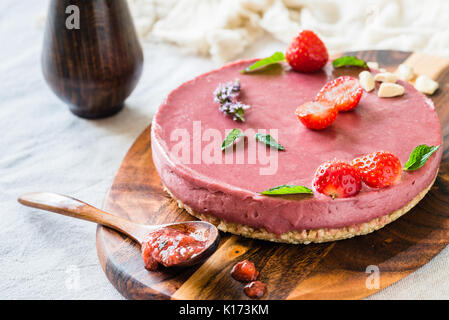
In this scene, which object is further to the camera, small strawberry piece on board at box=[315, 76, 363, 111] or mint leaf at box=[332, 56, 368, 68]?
mint leaf at box=[332, 56, 368, 68]

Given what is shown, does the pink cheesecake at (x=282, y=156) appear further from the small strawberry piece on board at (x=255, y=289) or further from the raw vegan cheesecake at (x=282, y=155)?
the small strawberry piece on board at (x=255, y=289)

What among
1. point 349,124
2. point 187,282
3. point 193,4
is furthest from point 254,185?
point 193,4

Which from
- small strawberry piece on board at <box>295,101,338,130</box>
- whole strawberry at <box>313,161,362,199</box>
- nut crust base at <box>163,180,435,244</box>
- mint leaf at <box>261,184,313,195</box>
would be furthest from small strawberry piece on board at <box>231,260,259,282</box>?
small strawberry piece on board at <box>295,101,338,130</box>

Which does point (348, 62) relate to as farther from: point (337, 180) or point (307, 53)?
point (337, 180)

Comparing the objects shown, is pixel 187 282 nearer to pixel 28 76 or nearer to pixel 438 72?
pixel 438 72

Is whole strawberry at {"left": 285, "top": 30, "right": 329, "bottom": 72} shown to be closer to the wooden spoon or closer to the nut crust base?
the nut crust base

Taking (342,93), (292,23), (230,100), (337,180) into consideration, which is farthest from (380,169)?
(292,23)
